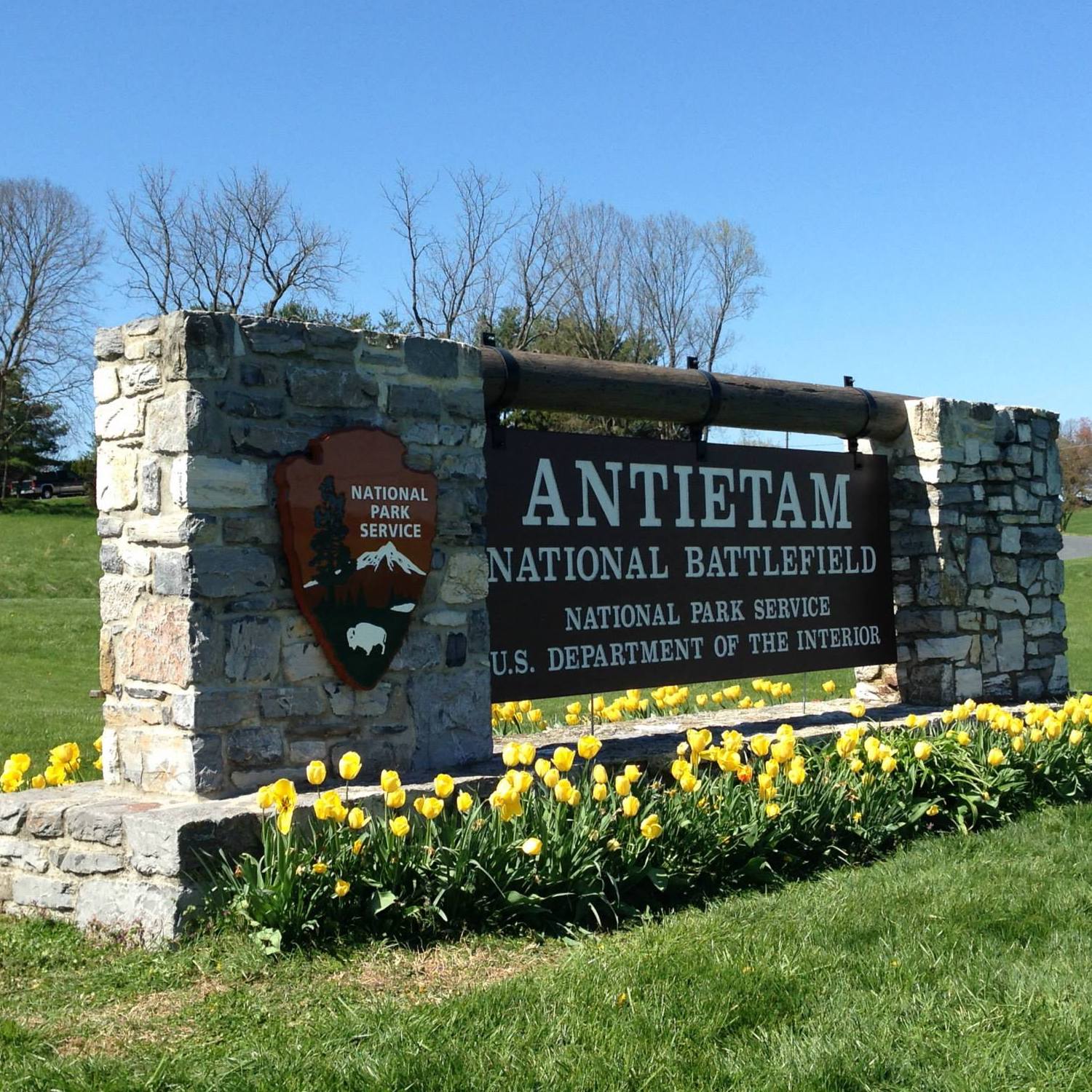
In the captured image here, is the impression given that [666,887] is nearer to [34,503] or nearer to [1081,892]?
[1081,892]

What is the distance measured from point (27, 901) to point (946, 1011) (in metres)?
3.54

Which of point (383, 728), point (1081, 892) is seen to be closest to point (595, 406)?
point (383, 728)

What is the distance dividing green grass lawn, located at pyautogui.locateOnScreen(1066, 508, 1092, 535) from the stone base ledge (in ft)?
175

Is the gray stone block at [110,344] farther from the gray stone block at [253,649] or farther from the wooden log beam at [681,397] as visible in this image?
the wooden log beam at [681,397]

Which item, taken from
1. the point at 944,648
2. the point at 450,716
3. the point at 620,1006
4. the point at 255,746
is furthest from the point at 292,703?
the point at 944,648

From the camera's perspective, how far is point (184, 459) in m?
5.08

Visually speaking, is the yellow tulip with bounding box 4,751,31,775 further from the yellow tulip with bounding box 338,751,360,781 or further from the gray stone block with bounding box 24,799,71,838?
the yellow tulip with bounding box 338,751,360,781

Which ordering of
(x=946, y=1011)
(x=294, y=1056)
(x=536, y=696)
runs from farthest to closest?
(x=536, y=696)
(x=946, y=1011)
(x=294, y=1056)

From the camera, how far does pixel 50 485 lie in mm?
51031

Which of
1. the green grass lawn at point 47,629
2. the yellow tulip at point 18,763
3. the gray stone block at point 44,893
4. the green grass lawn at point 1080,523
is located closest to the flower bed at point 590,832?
the gray stone block at point 44,893

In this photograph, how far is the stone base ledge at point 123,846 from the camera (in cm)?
455

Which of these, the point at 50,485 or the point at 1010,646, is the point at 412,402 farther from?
the point at 50,485

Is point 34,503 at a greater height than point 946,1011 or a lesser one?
greater

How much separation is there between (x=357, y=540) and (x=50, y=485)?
163ft
